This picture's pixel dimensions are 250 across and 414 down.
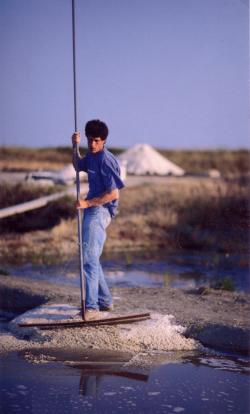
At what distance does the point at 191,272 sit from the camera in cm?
1104

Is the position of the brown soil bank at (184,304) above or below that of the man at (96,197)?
below

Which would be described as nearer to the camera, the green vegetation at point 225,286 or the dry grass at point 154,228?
the green vegetation at point 225,286

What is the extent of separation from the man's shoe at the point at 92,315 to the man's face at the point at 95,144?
138 cm

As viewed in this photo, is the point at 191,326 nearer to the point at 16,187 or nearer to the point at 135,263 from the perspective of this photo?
the point at 135,263

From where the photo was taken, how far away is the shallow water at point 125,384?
4574 mm

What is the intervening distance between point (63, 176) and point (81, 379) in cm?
1434

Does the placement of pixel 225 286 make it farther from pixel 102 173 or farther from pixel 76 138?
pixel 76 138

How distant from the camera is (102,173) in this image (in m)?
6.10

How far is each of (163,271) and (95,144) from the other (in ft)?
17.2

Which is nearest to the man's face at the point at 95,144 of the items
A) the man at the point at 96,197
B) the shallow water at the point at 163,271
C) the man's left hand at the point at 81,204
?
the man at the point at 96,197

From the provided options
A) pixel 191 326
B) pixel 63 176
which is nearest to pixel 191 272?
pixel 191 326

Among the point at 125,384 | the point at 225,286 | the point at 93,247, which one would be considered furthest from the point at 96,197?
the point at 225,286

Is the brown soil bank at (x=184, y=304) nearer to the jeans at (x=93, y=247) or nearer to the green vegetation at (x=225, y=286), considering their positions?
the green vegetation at (x=225, y=286)

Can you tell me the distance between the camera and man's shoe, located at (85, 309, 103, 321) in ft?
20.2
